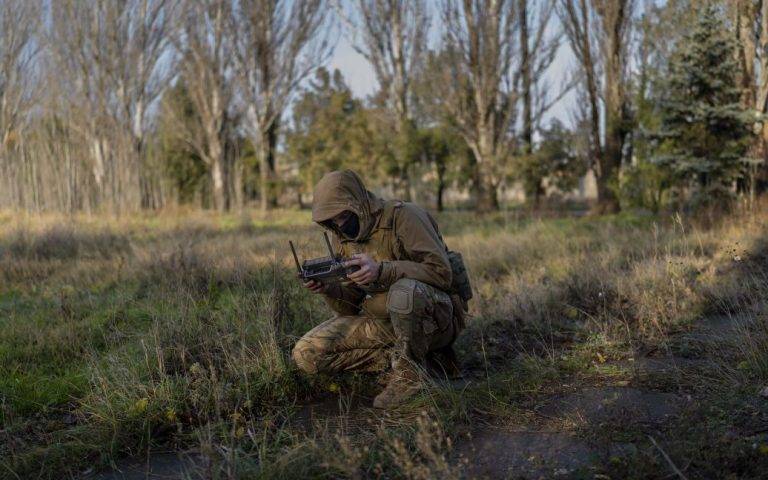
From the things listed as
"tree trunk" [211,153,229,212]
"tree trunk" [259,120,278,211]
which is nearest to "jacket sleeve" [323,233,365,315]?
"tree trunk" [259,120,278,211]

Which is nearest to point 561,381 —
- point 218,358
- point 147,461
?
point 218,358

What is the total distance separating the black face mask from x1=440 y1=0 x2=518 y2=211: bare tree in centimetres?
1283

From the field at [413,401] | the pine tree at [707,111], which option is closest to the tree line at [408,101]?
the pine tree at [707,111]

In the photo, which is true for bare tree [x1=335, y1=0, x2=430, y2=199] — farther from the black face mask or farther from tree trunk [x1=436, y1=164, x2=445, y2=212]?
the black face mask

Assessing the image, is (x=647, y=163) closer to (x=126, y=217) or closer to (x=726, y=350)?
(x=726, y=350)

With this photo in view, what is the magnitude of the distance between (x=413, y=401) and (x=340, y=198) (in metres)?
1.12

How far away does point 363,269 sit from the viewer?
328cm

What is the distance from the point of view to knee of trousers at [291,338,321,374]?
11.8 ft

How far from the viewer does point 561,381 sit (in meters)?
3.66

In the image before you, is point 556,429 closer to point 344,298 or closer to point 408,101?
point 344,298

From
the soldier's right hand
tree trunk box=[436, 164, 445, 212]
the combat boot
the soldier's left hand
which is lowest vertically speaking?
the combat boot

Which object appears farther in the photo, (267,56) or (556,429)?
(267,56)

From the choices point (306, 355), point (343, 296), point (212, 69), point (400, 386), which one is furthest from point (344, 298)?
point (212, 69)

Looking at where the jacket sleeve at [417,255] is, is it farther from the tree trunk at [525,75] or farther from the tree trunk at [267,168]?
the tree trunk at [267,168]
